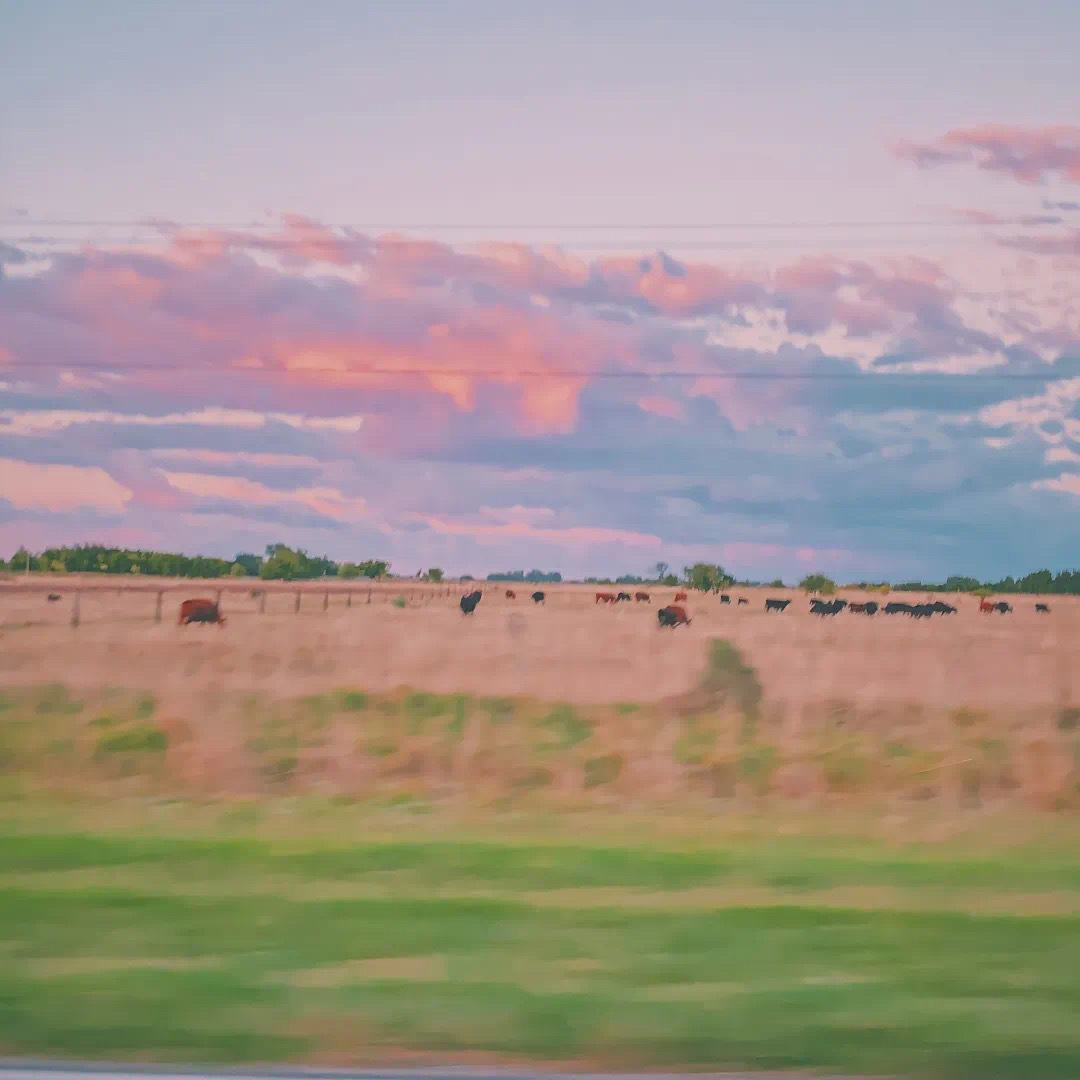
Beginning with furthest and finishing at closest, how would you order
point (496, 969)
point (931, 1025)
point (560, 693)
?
point (560, 693), point (496, 969), point (931, 1025)

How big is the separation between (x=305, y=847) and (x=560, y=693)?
36.6 ft

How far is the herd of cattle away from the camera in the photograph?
39062 mm

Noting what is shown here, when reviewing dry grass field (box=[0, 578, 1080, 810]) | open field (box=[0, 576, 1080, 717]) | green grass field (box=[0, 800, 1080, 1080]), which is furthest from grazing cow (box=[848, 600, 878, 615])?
green grass field (box=[0, 800, 1080, 1080])

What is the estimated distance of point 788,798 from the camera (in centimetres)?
1324

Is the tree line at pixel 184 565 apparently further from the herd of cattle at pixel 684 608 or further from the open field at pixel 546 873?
the open field at pixel 546 873

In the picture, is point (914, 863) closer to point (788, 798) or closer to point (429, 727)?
point (788, 798)

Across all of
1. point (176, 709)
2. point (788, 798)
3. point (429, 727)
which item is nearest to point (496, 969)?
point (788, 798)

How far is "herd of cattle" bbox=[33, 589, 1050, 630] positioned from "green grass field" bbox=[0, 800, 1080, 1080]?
95.7ft

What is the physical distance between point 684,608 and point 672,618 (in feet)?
24.9

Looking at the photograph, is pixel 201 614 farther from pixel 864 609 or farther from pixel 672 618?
pixel 864 609

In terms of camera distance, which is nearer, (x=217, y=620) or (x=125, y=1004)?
(x=125, y=1004)

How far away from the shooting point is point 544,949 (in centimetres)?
718

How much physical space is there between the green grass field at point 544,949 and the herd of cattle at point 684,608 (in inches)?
1149

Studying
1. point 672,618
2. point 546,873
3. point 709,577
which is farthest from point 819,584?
point 546,873
